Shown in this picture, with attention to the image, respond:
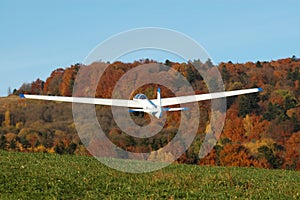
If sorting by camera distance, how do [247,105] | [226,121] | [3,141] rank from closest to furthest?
[3,141], [226,121], [247,105]

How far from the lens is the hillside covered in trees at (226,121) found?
87750 mm

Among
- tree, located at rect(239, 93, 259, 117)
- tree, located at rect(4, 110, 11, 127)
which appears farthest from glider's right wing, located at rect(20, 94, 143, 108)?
tree, located at rect(4, 110, 11, 127)

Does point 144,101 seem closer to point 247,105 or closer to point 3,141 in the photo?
point 3,141

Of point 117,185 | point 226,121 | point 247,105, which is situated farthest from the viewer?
point 247,105

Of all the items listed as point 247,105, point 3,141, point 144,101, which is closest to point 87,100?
point 144,101

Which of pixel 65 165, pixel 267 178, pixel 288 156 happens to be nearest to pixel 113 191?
pixel 65 165

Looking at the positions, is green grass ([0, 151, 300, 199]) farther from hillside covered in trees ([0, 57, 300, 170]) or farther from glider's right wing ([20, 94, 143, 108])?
hillside covered in trees ([0, 57, 300, 170])

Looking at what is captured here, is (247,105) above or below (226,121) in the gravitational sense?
above

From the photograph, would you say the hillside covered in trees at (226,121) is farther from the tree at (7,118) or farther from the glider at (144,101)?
the glider at (144,101)

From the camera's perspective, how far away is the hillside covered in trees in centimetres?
8775

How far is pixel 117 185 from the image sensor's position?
17125mm

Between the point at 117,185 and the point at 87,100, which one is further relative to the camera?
the point at 87,100

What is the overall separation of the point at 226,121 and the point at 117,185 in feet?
359

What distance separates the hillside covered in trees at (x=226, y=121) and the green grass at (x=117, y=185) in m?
44.3
